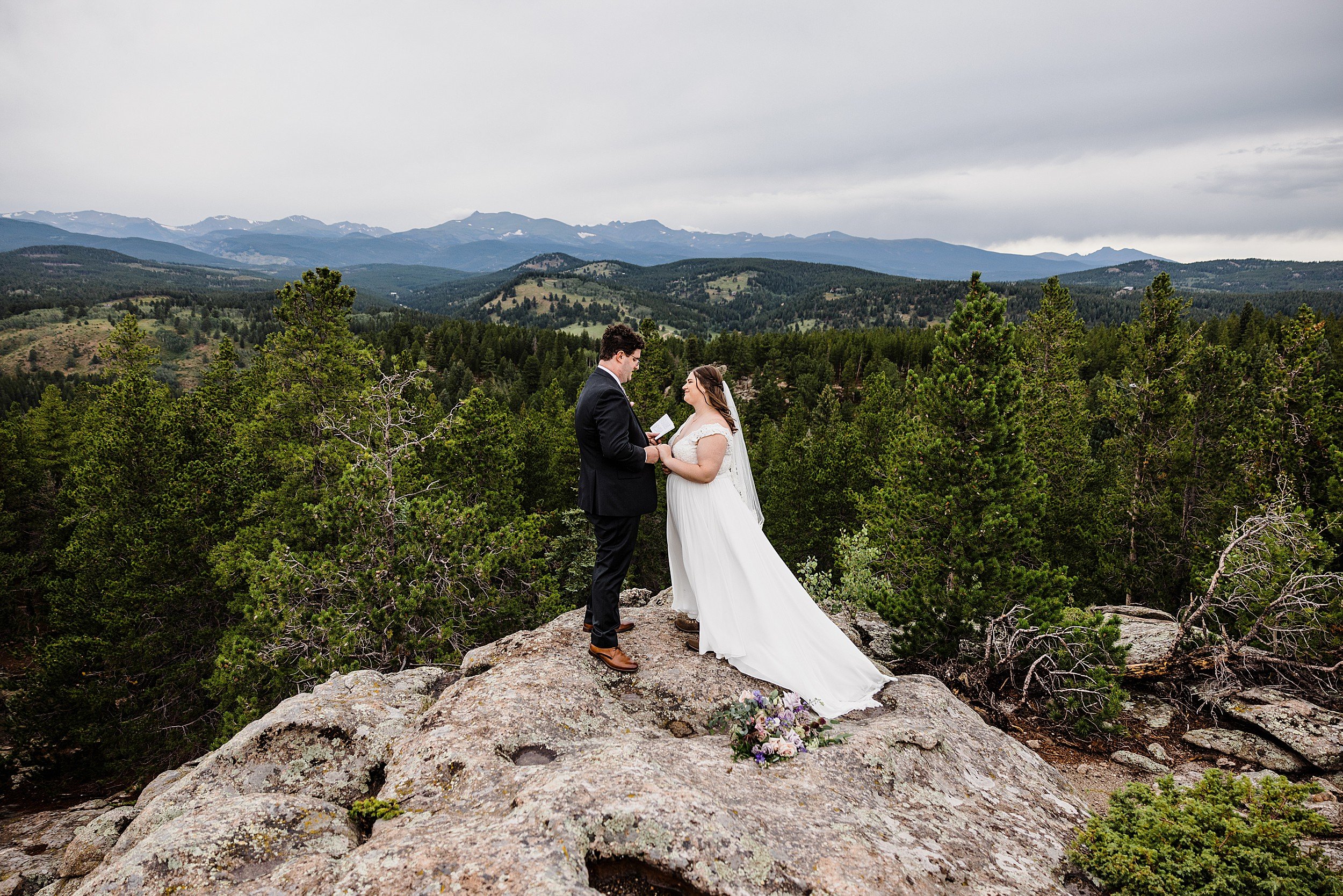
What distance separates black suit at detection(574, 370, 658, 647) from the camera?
20.0 feet

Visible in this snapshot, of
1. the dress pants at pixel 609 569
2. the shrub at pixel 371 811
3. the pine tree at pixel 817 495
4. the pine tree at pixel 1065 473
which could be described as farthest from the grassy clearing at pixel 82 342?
the shrub at pixel 371 811

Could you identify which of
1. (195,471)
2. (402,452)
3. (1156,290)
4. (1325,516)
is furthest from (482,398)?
(1156,290)

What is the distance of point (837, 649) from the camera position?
6.91 metres

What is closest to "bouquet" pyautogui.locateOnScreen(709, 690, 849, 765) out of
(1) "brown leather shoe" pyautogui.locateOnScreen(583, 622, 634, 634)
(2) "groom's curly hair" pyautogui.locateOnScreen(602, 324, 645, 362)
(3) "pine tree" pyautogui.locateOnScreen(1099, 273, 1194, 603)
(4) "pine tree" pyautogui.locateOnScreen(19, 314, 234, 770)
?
(1) "brown leather shoe" pyautogui.locateOnScreen(583, 622, 634, 634)

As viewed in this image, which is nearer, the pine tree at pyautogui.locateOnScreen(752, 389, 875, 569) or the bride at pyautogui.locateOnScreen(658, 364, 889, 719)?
the bride at pyautogui.locateOnScreen(658, 364, 889, 719)

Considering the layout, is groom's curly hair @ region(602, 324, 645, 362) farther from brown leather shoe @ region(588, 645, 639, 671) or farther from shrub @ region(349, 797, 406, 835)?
shrub @ region(349, 797, 406, 835)

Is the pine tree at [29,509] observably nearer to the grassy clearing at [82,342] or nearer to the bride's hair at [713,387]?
the bride's hair at [713,387]

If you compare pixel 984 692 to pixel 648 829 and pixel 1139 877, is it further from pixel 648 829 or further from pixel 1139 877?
A: pixel 648 829

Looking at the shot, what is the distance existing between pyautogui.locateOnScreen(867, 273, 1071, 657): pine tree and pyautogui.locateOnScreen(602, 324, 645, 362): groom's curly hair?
8983 mm

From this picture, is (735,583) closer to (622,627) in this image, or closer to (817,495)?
(622,627)

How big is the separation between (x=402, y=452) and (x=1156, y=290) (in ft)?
93.5

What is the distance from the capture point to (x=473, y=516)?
14039mm

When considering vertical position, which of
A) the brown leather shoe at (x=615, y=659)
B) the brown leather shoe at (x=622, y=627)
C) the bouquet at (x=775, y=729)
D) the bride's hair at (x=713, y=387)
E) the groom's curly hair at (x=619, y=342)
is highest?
the groom's curly hair at (x=619, y=342)

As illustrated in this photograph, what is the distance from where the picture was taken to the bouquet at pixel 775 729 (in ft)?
16.0
